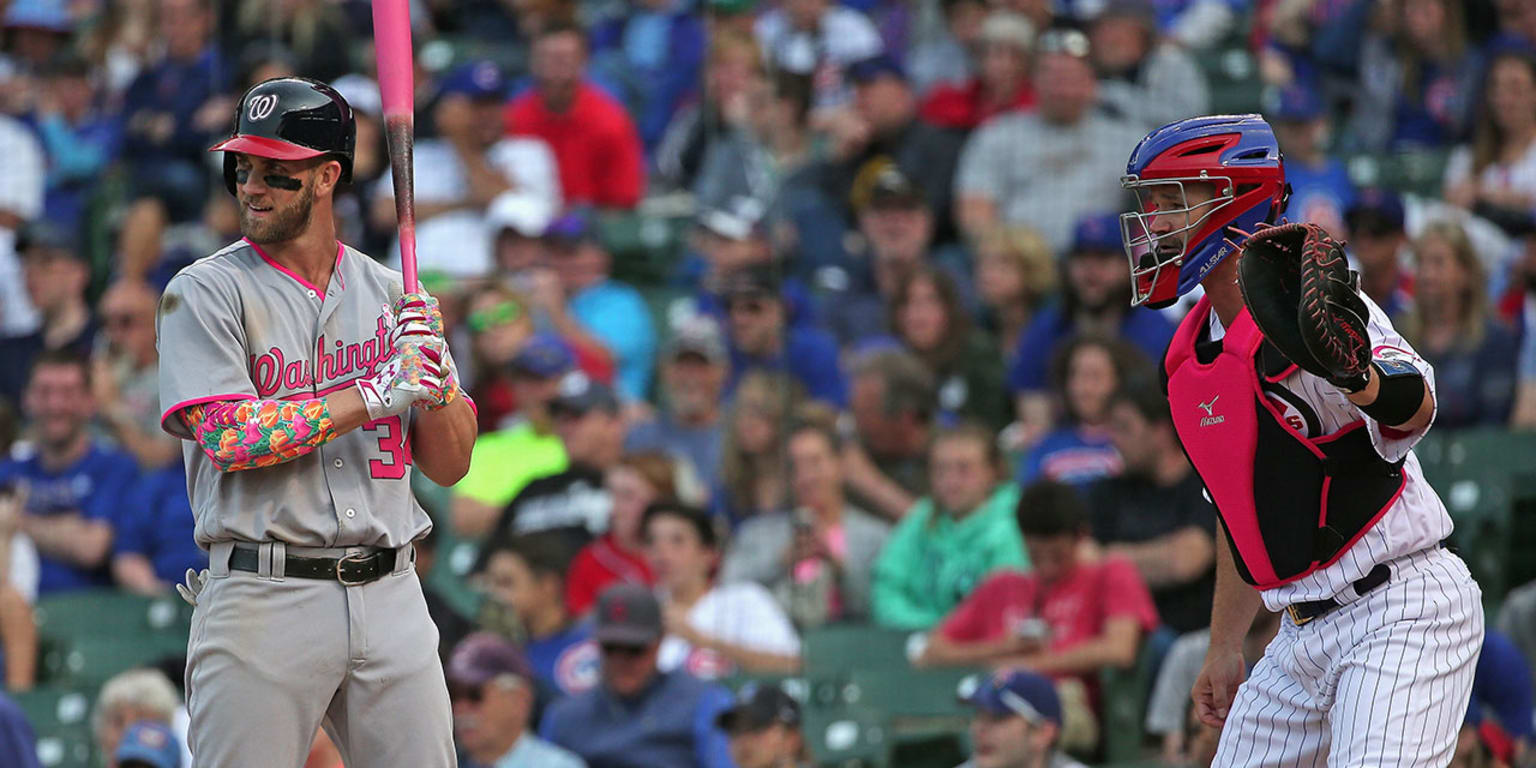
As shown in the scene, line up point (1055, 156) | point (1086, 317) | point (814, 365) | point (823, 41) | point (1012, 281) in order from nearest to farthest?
point (1086, 317), point (814, 365), point (1012, 281), point (1055, 156), point (823, 41)

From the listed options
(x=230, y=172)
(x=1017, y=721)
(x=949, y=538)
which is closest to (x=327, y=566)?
(x=230, y=172)

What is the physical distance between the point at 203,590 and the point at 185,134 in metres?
6.70

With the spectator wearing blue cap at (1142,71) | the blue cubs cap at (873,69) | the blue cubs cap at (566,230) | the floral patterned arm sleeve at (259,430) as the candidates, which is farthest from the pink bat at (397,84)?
the blue cubs cap at (873,69)

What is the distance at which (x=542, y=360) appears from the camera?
7.55m

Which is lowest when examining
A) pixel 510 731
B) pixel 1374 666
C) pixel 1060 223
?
pixel 510 731

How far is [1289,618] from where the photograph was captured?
3465mm

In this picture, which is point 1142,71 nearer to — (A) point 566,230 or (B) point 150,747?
(A) point 566,230

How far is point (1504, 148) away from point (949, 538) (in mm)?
2970

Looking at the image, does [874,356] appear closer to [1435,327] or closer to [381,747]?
[1435,327]

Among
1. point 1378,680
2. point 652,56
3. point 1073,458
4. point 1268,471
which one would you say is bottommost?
point 1073,458

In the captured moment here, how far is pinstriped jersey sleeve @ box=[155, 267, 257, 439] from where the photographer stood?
312 centimetres

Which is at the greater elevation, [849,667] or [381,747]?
[381,747]

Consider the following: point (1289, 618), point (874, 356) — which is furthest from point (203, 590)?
point (874, 356)

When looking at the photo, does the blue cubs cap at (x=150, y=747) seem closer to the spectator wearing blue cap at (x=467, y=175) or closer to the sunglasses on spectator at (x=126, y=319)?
the sunglasses on spectator at (x=126, y=319)
